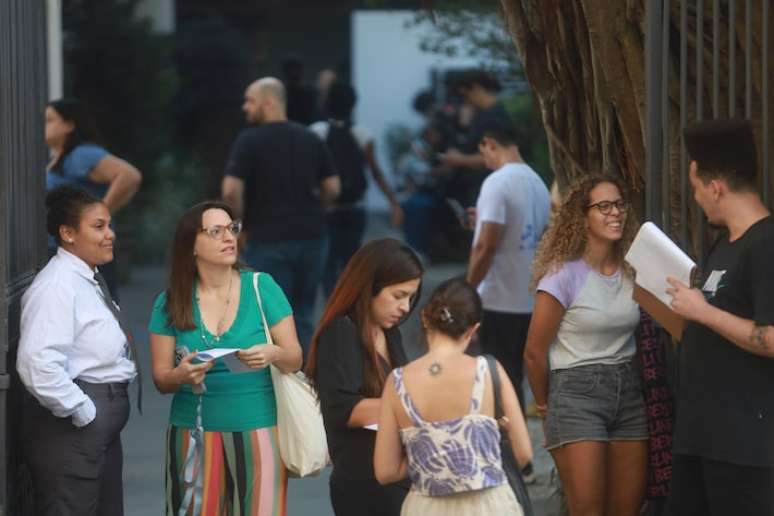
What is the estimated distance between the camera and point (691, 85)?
652cm

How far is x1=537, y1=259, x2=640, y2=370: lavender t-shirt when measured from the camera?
249 inches

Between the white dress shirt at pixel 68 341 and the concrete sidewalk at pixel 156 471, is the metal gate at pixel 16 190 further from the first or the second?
the concrete sidewalk at pixel 156 471

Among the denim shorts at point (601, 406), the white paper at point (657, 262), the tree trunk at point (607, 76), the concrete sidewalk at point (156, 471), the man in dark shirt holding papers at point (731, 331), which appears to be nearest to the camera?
the man in dark shirt holding papers at point (731, 331)

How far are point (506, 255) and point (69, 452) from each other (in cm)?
347

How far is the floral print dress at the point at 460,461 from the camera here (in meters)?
4.78

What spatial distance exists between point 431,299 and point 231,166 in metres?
5.72

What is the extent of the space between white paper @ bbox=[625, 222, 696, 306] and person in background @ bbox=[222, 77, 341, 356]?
4.92 meters

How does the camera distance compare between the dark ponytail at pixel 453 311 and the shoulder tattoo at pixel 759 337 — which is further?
the shoulder tattoo at pixel 759 337

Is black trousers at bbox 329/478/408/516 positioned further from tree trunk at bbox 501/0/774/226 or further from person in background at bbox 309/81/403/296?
person in background at bbox 309/81/403/296

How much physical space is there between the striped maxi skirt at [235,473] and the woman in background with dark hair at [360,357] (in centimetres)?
51

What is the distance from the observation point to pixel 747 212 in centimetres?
532

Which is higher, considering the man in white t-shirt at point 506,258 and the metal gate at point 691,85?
the metal gate at point 691,85

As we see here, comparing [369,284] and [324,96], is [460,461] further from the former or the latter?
[324,96]

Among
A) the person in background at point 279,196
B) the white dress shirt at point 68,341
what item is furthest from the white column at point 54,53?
the white dress shirt at point 68,341
